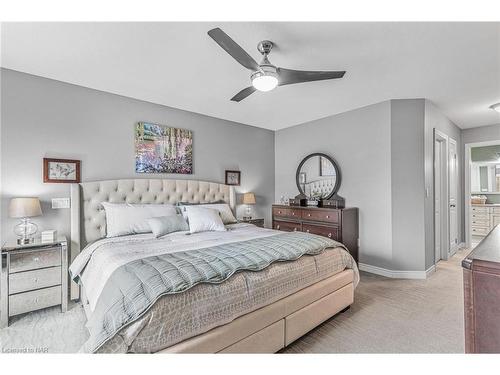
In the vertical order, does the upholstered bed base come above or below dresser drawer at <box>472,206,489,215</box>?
below

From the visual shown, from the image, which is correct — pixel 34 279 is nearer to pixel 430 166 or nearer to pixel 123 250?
pixel 123 250

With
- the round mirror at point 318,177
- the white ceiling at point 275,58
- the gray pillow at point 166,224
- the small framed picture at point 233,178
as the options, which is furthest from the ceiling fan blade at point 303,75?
the small framed picture at point 233,178

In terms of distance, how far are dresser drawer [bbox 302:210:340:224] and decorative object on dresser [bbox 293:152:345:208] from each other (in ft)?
0.82

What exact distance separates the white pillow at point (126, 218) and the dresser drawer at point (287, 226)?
7.26ft

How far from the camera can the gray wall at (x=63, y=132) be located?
8.37 feet

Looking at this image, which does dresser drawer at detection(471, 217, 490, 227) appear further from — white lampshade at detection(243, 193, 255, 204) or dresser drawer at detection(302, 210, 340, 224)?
white lampshade at detection(243, 193, 255, 204)

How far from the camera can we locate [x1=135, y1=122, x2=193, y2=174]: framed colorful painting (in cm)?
340

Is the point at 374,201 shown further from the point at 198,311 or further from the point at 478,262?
the point at 198,311

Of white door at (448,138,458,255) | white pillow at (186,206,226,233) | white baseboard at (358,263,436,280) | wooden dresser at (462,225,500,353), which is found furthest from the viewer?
white door at (448,138,458,255)

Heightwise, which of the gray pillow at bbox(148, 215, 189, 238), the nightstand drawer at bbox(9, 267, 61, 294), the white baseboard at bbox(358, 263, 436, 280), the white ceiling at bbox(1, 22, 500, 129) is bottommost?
the white baseboard at bbox(358, 263, 436, 280)

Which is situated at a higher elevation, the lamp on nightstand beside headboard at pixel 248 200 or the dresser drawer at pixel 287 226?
the lamp on nightstand beside headboard at pixel 248 200

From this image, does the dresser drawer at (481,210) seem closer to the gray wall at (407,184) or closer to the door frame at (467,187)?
the door frame at (467,187)

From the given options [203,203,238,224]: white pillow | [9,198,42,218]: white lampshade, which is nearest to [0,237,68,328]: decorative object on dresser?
[9,198,42,218]: white lampshade

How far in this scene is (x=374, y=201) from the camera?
3625mm
